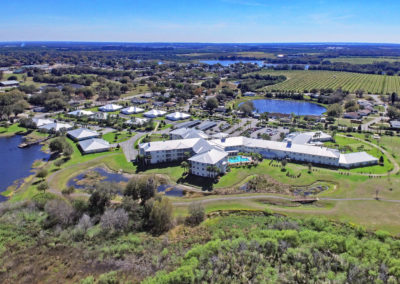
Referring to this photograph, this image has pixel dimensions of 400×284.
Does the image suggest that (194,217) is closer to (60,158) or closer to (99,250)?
(99,250)

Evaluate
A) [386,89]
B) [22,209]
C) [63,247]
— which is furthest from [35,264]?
[386,89]

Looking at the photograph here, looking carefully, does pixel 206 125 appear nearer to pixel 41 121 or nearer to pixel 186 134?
pixel 186 134

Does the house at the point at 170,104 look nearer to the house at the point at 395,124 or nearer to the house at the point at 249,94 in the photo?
the house at the point at 249,94

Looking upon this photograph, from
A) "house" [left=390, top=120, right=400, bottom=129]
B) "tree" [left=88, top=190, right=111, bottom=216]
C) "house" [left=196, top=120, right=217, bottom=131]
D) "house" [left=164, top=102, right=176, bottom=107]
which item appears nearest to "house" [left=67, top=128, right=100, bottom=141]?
"house" [left=196, top=120, right=217, bottom=131]

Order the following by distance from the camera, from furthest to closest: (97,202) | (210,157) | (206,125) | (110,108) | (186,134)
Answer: (110,108)
(206,125)
(186,134)
(210,157)
(97,202)

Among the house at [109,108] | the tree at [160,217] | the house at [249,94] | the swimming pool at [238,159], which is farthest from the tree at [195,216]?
the house at [249,94]

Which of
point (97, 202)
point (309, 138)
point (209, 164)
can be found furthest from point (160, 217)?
point (309, 138)
